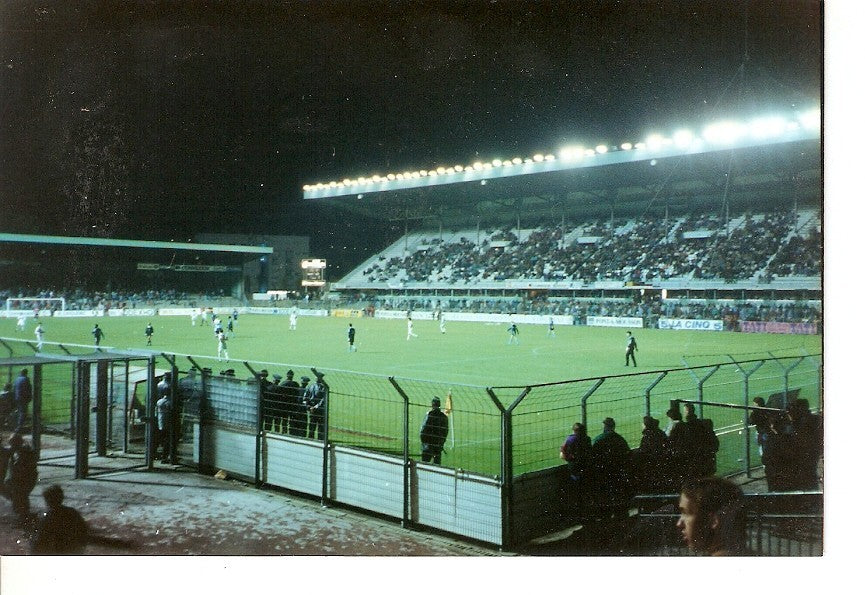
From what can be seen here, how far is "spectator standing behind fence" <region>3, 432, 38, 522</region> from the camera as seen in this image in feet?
24.7

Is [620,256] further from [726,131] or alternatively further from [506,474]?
[506,474]

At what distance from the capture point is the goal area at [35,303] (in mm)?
39388

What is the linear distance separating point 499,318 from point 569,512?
124ft

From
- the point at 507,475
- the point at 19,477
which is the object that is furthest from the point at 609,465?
the point at 19,477

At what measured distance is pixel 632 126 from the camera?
102ft

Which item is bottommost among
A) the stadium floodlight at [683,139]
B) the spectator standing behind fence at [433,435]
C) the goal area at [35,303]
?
the spectator standing behind fence at [433,435]

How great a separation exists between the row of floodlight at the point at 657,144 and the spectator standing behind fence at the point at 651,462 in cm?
2059

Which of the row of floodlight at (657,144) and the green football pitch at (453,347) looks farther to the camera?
the row of floodlight at (657,144)

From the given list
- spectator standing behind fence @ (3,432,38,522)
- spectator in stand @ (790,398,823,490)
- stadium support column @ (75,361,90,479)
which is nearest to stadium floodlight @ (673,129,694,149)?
spectator in stand @ (790,398,823,490)

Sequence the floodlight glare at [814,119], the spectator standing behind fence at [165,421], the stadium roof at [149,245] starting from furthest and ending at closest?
the stadium roof at [149,245], the spectator standing behind fence at [165,421], the floodlight glare at [814,119]

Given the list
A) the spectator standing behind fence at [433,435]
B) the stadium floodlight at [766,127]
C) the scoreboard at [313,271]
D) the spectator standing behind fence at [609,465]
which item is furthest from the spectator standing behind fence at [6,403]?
the scoreboard at [313,271]

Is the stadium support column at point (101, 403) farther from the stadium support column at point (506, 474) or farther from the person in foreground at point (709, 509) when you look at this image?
the person in foreground at point (709, 509)

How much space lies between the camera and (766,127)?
2984cm

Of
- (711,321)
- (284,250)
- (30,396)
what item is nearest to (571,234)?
(711,321)
